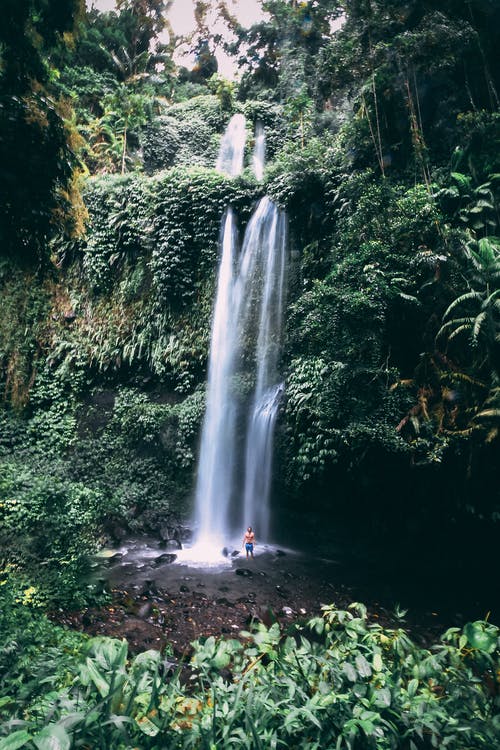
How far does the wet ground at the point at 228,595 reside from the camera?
17.7 ft

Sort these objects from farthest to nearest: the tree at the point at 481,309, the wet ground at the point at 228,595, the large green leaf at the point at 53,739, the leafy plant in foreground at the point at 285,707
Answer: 1. the tree at the point at 481,309
2. the wet ground at the point at 228,595
3. the leafy plant in foreground at the point at 285,707
4. the large green leaf at the point at 53,739

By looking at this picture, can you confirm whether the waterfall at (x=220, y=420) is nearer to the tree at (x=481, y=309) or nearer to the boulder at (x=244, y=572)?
the boulder at (x=244, y=572)

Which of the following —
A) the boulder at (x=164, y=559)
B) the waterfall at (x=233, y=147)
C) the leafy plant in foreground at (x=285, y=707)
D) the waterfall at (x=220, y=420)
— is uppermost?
the waterfall at (x=233, y=147)

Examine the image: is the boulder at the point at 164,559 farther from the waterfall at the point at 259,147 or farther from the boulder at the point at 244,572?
the waterfall at the point at 259,147

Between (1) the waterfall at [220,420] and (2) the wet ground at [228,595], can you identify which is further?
(1) the waterfall at [220,420]

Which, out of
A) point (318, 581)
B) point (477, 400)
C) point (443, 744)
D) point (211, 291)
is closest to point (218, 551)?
point (318, 581)

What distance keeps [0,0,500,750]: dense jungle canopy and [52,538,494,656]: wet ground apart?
667mm

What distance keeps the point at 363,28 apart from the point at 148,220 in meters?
7.81

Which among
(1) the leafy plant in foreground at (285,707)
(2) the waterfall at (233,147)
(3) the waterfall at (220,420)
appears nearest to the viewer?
(1) the leafy plant in foreground at (285,707)

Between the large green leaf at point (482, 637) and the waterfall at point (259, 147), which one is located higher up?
the waterfall at point (259, 147)

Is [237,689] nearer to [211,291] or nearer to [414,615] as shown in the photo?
[414,615]

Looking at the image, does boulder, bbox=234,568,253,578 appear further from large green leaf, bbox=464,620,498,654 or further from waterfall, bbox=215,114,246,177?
waterfall, bbox=215,114,246,177

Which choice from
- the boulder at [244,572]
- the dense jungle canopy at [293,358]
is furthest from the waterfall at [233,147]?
the boulder at [244,572]

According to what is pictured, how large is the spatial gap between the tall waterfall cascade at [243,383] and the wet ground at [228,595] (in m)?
1.55
